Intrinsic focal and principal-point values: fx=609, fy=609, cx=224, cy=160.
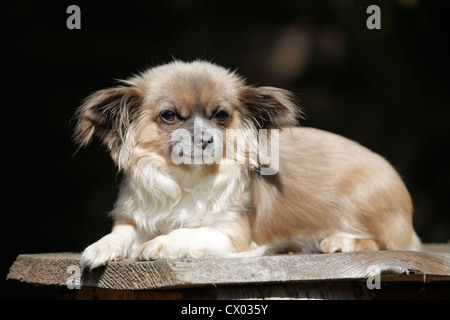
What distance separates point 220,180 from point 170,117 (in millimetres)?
481

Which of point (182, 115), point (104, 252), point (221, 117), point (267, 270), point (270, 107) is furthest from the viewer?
point (270, 107)

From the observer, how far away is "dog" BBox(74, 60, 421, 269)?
3562 millimetres

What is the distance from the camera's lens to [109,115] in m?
3.73

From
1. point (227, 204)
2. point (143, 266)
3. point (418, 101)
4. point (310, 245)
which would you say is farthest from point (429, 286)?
point (418, 101)

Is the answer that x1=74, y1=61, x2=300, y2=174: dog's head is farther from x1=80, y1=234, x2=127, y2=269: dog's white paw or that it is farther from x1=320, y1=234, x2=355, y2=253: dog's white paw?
x1=320, y1=234, x2=355, y2=253: dog's white paw

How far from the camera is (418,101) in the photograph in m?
6.61

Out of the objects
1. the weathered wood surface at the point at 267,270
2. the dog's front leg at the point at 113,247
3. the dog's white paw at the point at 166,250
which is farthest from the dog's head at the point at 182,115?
the weathered wood surface at the point at 267,270

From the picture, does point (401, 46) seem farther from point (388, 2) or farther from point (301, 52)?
point (301, 52)

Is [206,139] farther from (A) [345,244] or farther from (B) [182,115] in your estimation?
(A) [345,244]

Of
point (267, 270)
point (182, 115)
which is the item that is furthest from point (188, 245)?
point (182, 115)

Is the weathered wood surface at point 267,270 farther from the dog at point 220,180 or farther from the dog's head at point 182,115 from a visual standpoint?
the dog's head at point 182,115

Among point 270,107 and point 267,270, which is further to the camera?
point 270,107

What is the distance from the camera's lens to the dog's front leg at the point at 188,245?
319 centimetres

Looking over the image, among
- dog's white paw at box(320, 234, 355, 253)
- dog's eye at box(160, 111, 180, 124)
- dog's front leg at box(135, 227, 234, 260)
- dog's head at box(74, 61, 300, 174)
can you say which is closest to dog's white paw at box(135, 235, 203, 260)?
dog's front leg at box(135, 227, 234, 260)
